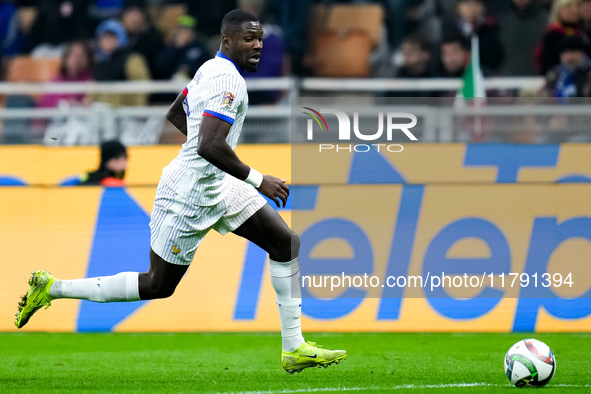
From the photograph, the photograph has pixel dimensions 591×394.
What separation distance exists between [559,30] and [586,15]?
1.55 ft

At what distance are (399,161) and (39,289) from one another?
3.97m

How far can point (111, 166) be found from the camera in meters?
9.44

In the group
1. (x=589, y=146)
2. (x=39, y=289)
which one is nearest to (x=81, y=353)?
(x=39, y=289)

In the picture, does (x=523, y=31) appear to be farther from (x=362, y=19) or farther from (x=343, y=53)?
(x=343, y=53)

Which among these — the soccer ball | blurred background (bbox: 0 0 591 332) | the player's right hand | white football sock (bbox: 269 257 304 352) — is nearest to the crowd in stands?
blurred background (bbox: 0 0 591 332)

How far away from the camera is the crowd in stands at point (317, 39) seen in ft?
38.3

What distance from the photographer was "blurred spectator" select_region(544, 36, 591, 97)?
10.9 meters

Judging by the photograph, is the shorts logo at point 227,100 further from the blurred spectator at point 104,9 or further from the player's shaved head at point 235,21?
the blurred spectator at point 104,9

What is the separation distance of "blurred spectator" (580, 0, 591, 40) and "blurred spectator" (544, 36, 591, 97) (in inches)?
19.2

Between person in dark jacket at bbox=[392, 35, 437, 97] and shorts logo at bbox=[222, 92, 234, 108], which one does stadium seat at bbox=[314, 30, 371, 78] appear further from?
shorts logo at bbox=[222, 92, 234, 108]

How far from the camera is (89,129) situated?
1081 cm

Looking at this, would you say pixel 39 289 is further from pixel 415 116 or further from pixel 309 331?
pixel 415 116

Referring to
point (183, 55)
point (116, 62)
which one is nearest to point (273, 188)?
point (183, 55)

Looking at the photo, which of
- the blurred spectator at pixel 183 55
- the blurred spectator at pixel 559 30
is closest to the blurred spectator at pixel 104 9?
the blurred spectator at pixel 183 55
